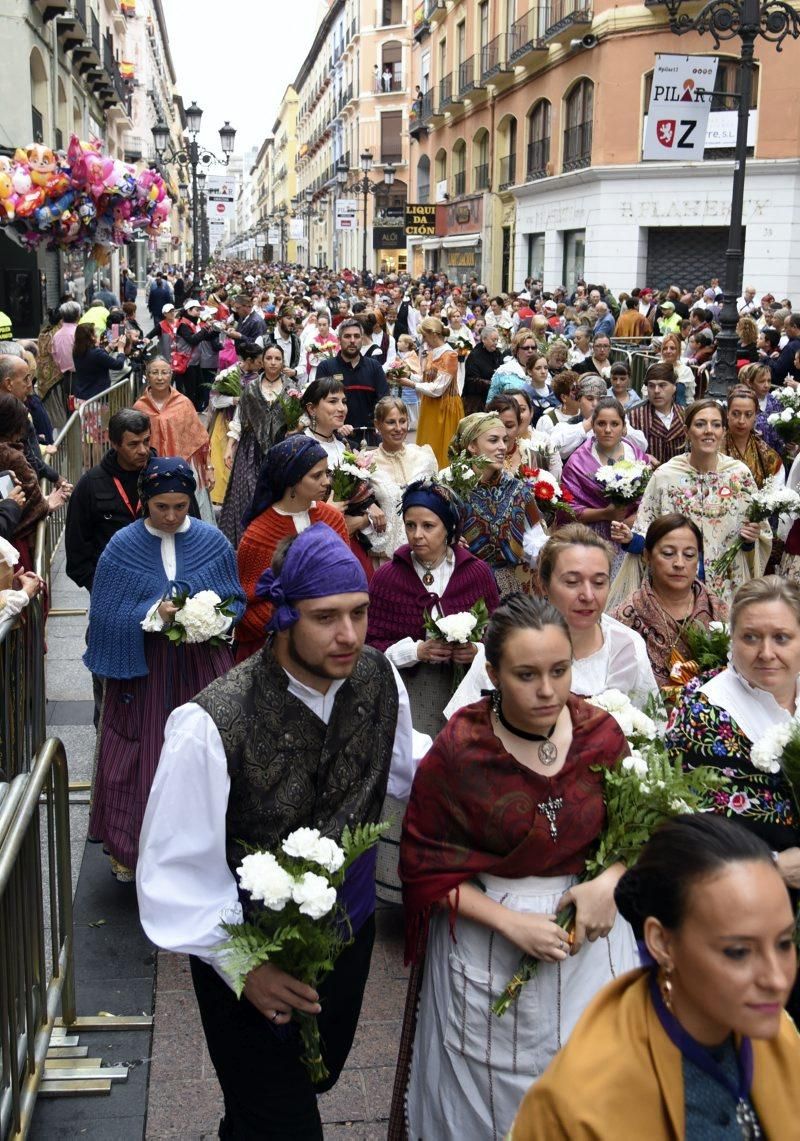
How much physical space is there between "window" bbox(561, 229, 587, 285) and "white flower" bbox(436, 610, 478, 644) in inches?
→ 1225

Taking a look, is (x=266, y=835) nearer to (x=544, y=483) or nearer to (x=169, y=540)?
(x=169, y=540)

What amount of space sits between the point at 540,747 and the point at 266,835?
734 mm

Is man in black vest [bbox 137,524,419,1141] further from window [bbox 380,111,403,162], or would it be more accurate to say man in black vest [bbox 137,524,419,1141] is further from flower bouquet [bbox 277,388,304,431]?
window [bbox 380,111,403,162]

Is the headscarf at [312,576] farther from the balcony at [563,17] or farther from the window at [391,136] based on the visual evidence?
the window at [391,136]

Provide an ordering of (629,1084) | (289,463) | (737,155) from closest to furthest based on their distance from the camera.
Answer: (629,1084), (289,463), (737,155)

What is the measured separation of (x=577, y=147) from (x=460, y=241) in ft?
49.8

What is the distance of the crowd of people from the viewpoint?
2145 millimetres

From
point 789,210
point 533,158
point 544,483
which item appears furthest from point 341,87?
point 544,483

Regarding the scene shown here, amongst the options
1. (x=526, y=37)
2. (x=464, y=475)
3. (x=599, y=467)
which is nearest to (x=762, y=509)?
(x=599, y=467)

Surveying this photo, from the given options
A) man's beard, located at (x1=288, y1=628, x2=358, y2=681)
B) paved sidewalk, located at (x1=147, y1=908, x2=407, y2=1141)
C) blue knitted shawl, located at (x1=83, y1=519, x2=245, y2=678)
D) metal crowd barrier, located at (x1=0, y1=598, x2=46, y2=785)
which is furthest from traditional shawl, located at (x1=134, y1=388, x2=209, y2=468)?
man's beard, located at (x1=288, y1=628, x2=358, y2=681)

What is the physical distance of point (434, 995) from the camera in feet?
11.3

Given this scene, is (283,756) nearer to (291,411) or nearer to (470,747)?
(470,747)

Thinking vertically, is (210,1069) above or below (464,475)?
below

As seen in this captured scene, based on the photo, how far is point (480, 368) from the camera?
1474cm
